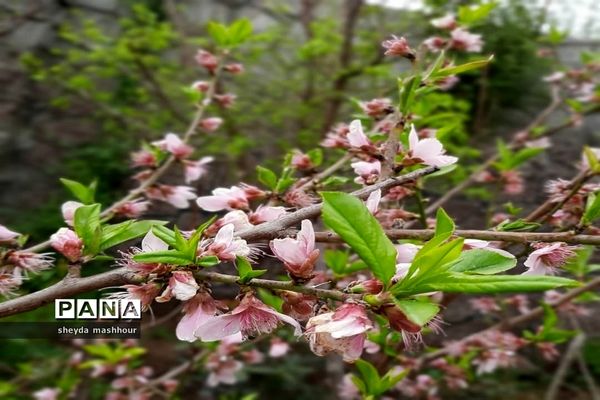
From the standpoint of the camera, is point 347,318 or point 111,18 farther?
point 111,18

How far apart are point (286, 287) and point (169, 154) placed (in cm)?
Result: 79

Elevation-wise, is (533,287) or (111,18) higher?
(533,287)

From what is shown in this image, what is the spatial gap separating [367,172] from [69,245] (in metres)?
0.41

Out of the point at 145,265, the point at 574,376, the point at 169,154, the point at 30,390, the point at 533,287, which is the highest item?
the point at 533,287

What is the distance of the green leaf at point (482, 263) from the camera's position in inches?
21.2

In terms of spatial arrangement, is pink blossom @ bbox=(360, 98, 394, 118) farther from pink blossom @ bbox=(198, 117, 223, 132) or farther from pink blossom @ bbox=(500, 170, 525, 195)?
pink blossom @ bbox=(500, 170, 525, 195)

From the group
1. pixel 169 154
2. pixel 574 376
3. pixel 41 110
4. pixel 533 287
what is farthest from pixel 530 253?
pixel 41 110

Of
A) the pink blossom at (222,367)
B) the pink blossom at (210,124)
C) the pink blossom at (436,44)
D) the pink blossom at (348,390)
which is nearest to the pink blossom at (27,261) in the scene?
the pink blossom at (210,124)

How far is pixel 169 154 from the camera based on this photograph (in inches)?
50.4

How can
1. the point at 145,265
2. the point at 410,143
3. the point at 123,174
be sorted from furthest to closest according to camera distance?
1. the point at 123,174
2. the point at 410,143
3. the point at 145,265

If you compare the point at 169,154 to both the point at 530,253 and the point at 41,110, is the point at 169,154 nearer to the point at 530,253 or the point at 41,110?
→ the point at 530,253

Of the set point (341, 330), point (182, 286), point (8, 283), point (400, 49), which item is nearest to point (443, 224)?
point (341, 330)

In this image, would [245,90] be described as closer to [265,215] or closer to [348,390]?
[348,390]

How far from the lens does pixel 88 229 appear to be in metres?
0.70
